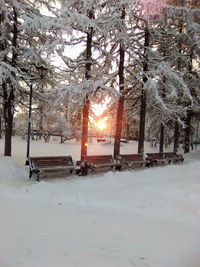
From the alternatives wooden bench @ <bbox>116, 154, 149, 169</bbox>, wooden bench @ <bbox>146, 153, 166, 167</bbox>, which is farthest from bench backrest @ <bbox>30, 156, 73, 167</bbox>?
wooden bench @ <bbox>146, 153, 166, 167</bbox>

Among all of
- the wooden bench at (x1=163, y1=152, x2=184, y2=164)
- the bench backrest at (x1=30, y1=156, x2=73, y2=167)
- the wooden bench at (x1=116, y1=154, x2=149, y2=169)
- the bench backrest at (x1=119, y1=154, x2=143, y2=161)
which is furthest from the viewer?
the wooden bench at (x1=163, y1=152, x2=184, y2=164)

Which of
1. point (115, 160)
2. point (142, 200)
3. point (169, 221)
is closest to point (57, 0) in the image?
point (115, 160)

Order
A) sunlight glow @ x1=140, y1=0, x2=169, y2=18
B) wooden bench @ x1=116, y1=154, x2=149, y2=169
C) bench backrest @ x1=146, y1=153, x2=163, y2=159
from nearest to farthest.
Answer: sunlight glow @ x1=140, y1=0, x2=169, y2=18, wooden bench @ x1=116, y1=154, x2=149, y2=169, bench backrest @ x1=146, y1=153, x2=163, y2=159

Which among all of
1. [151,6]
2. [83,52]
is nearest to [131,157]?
[83,52]

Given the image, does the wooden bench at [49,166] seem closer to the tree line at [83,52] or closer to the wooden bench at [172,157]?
the tree line at [83,52]

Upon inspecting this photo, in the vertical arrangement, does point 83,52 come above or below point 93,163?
above

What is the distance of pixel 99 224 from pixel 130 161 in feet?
21.2

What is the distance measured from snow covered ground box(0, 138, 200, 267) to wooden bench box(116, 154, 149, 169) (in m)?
2.83

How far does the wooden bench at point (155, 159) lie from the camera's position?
1173 cm

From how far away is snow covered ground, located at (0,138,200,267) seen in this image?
3238 millimetres

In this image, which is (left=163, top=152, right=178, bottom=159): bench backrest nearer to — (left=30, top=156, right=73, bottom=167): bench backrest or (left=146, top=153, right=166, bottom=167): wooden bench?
(left=146, top=153, right=166, bottom=167): wooden bench

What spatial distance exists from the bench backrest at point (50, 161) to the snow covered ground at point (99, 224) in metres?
1.04

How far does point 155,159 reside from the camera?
39.6 feet

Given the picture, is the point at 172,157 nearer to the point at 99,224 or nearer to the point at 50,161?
the point at 50,161
